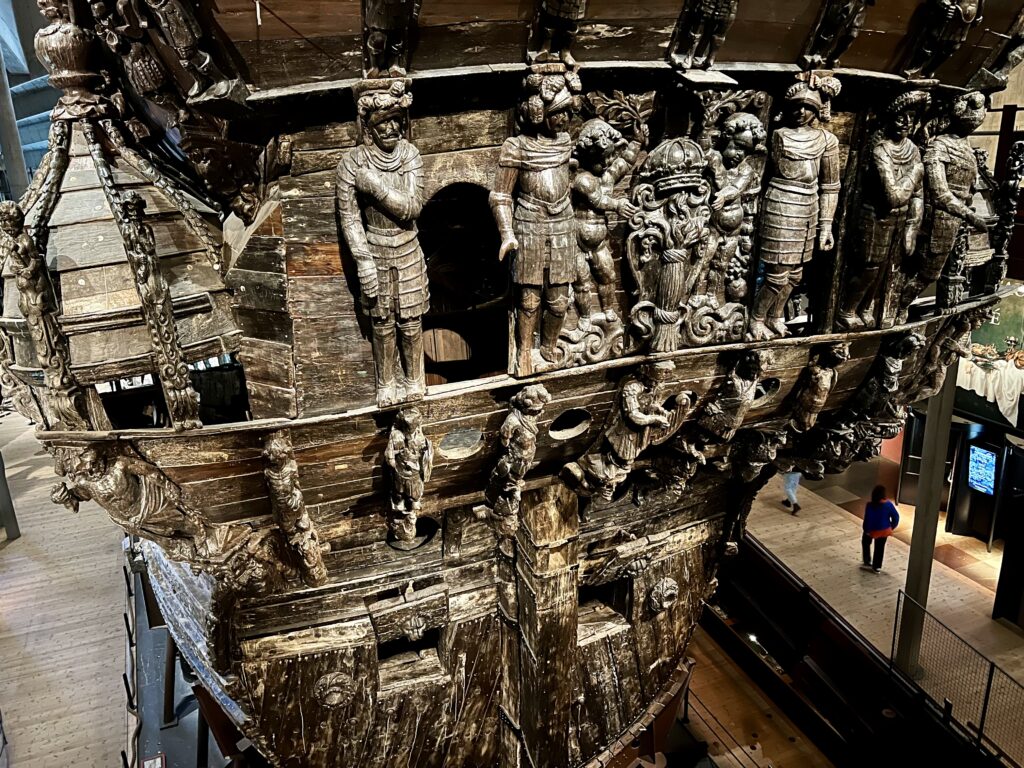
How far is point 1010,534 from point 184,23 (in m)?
7.84

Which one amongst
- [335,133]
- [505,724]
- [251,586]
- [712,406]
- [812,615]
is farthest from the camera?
[812,615]

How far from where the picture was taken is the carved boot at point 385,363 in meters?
3.31

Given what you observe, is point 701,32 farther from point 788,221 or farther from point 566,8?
point 788,221

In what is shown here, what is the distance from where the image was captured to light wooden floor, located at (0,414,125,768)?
20.7 feet

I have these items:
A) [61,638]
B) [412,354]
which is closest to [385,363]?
[412,354]

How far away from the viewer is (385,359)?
337 centimetres

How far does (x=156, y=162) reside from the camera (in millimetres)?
4078

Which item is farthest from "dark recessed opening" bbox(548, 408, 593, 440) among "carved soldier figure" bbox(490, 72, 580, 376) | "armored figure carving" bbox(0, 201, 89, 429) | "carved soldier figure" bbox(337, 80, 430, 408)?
"armored figure carving" bbox(0, 201, 89, 429)

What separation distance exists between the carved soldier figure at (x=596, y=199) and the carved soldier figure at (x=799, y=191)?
72cm

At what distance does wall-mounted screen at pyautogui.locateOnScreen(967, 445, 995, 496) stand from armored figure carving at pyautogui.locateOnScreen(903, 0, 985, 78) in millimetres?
5780

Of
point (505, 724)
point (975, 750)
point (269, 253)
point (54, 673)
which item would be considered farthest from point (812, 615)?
point (54, 673)

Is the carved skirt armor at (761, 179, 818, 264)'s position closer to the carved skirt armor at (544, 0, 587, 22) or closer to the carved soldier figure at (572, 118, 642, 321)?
the carved soldier figure at (572, 118, 642, 321)

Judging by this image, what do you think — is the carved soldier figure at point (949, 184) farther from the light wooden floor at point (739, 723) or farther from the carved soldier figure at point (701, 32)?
the light wooden floor at point (739, 723)

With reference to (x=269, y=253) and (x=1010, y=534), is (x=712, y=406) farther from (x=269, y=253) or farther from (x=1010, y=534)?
(x=1010, y=534)
